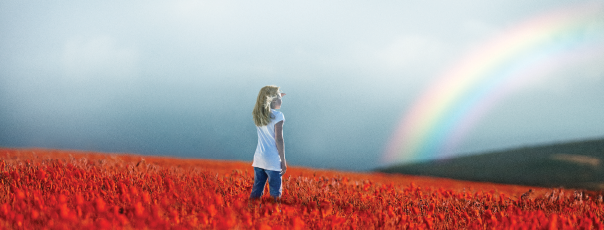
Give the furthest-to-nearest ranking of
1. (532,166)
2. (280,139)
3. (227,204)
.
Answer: (532,166) < (280,139) < (227,204)

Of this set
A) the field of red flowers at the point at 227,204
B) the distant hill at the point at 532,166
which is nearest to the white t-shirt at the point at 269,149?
the field of red flowers at the point at 227,204

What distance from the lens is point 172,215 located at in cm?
342

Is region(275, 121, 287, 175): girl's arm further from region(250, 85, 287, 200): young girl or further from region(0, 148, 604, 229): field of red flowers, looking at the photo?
region(0, 148, 604, 229): field of red flowers

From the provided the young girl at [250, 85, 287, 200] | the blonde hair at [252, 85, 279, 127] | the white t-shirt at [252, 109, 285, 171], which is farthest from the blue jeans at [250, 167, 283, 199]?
the blonde hair at [252, 85, 279, 127]

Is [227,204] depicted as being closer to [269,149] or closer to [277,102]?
[269,149]

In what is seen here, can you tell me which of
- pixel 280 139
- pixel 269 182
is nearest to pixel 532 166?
pixel 269 182

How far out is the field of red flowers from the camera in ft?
11.4

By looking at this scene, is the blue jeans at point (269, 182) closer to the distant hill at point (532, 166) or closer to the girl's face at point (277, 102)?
the girl's face at point (277, 102)

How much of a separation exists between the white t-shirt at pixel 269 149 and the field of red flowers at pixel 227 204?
437 mm

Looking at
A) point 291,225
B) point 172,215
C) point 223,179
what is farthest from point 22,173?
point 291,225

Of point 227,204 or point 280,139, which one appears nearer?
point 227,204

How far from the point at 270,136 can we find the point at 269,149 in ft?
0.58

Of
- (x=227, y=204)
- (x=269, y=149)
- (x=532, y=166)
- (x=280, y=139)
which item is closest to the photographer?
(x=227, y=204)

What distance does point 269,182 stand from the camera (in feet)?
18.1
